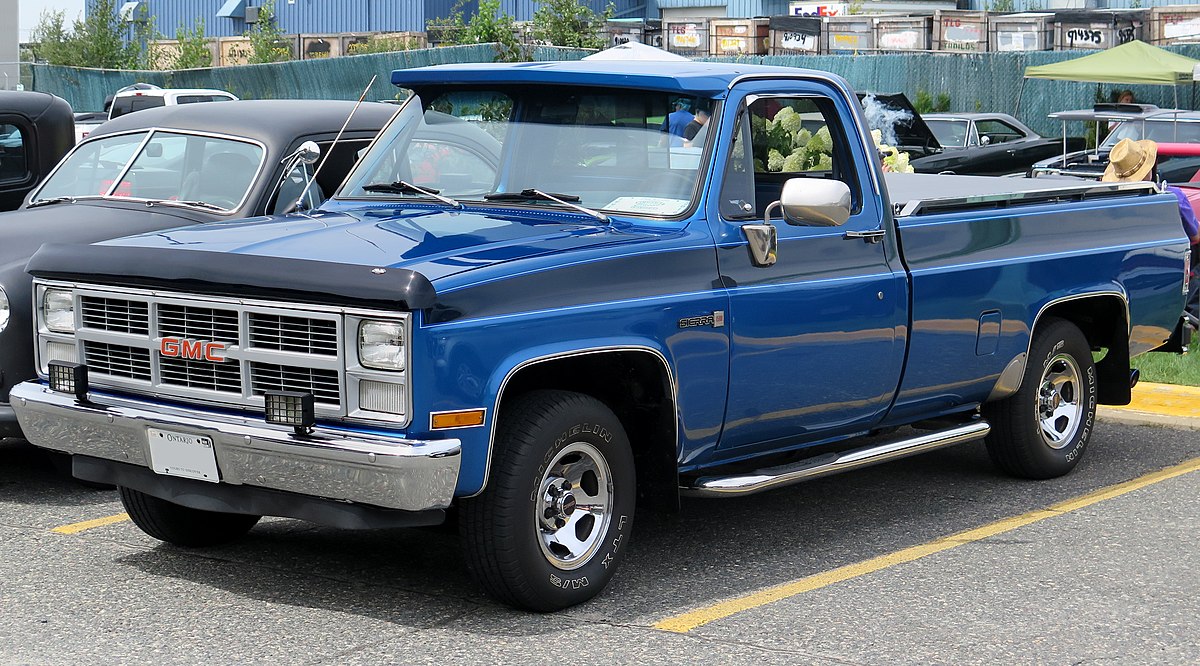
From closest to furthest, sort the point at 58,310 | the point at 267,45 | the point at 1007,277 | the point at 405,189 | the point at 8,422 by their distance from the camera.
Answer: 1. the point at 58,310
2. the point at 405,189
3. the point at 8,422
4. the point at 1007,277
5. the point at 267,45

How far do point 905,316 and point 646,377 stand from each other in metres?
1.48

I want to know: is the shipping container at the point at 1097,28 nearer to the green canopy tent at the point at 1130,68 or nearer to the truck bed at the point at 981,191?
the green canopy tent at the point at 1130,68

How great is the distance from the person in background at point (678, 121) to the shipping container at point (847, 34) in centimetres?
3275

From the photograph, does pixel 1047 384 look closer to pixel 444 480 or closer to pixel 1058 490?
pixel 1058 490

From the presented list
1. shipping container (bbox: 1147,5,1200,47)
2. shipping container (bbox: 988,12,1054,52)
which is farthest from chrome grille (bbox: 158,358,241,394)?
shipping container (bbox: 988,12,1054,52)

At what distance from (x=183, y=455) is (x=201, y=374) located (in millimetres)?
289

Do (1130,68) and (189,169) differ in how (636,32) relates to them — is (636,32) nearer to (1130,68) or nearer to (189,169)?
(1130,68)

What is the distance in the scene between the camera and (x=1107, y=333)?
855 centimetres

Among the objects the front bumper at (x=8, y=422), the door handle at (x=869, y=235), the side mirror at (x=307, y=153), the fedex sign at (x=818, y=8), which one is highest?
the fedex sign at (x=818, y=8)

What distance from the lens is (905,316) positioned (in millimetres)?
6875

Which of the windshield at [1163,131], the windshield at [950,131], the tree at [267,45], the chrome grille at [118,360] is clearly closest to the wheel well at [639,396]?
the chrome grille at [118,360]

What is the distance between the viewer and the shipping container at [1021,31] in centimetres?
3612

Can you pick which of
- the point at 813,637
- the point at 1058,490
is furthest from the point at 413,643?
the point at 1058,490

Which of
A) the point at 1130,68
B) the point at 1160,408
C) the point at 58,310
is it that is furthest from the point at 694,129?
the point at 1130,68
